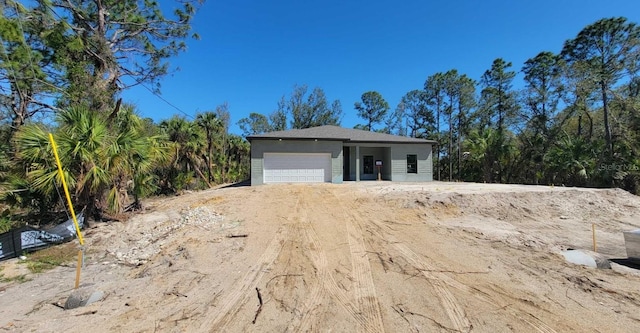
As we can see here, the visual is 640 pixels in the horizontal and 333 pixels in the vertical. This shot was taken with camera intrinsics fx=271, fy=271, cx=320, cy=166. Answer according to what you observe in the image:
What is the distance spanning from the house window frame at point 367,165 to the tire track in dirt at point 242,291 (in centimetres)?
1488

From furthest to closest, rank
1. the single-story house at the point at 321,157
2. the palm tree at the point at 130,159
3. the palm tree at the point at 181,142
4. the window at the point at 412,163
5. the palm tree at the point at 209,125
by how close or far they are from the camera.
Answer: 1. the palm tree at the point at 209,125
2. the window at the point at 412,163
3. the palm tree at the point at 181,142
4. the single-story house at the point at 321,157
5. the palm tree at the point at 130,159

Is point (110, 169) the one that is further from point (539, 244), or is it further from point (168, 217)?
point (539, 244)

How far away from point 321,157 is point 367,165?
522 centimetres

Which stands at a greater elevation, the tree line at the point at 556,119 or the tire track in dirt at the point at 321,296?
the tree line at the point at 556,119

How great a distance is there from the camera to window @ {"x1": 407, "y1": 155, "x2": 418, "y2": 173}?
19.5 meters

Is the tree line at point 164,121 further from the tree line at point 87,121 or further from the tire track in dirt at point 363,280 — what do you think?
the tire track in dirt at point 363,280

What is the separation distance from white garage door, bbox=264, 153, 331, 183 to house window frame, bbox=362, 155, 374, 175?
180 inches

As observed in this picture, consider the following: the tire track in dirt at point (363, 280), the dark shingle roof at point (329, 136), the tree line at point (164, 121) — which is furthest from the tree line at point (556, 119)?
the tire track in dirt at point (363, 280)

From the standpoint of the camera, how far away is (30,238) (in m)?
6.65

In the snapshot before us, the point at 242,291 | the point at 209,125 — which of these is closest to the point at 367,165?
the point at 209,125

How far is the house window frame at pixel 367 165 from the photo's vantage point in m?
20.8

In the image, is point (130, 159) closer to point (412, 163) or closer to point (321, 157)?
→ point (321, 157)

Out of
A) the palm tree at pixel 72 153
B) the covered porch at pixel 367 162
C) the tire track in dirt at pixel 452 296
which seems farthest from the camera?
the covered porch at pixel 367 162

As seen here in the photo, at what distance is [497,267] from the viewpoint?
5.17m
